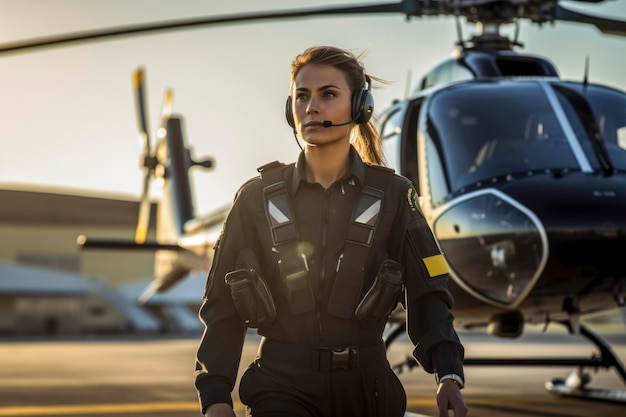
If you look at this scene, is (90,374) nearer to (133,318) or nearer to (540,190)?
(540,190)

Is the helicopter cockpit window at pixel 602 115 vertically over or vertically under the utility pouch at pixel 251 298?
under

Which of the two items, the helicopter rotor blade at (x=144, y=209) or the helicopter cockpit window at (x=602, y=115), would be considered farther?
the helicopter rotor blade at (x=144, y=209)

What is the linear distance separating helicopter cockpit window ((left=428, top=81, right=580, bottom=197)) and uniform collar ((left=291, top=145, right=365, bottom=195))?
4096 millimetres

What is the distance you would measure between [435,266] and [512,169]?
4185 millimetres

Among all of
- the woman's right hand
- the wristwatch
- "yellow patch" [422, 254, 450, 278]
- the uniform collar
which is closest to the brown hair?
the uniform collar

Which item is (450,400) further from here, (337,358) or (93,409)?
(93,409)

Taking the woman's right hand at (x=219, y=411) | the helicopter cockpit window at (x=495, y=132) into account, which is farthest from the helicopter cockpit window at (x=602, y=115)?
the woman's right hand at (x=219, y=411)

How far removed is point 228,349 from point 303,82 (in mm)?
714

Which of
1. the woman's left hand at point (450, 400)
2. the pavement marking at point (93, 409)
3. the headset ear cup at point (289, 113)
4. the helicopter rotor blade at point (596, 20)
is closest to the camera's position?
the woman's left hand at point (450, 400)

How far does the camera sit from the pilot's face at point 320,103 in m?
2.52

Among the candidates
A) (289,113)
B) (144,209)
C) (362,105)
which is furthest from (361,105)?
(144,209)

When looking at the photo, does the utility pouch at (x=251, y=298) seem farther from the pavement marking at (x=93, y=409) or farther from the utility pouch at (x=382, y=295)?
the pavement marking at (x=93, y=409)

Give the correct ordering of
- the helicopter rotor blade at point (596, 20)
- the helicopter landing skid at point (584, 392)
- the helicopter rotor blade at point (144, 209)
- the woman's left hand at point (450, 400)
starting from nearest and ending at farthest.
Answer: the woman's left hand at point (450, 400)
the helicopter rotor blade at point (596, 20)
the helicopter landing skid at point (584, 392)
the helicopter rotor blade at point (144, 209)

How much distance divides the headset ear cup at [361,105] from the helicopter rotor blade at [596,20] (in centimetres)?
588
